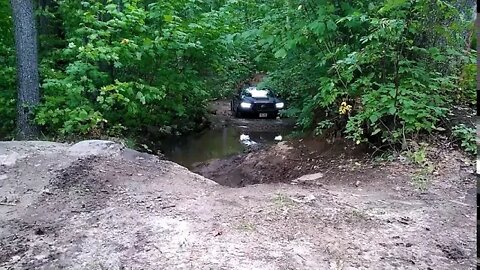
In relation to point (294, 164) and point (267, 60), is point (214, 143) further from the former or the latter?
point (294, 164)

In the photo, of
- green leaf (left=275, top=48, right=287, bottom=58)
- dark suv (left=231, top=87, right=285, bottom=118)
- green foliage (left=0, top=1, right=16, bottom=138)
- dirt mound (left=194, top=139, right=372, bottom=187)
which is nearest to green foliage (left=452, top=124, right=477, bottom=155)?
dirt mound (left=194, top=139, right=372, bottom=187)

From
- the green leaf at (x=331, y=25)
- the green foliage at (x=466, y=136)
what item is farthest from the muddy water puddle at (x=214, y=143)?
the green foliage at (x=466, y=136)

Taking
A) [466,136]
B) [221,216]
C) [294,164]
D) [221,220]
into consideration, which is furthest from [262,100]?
[221,220]

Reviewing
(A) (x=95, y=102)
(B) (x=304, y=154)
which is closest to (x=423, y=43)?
(B) (x=304, y=154)

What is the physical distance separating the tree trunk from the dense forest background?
0.67 feet

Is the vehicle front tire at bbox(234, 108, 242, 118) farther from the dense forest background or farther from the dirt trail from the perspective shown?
the dirt trail

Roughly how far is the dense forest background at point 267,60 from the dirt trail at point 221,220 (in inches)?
41.5

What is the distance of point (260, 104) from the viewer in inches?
639

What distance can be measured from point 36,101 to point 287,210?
658cm

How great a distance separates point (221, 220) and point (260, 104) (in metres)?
12.6

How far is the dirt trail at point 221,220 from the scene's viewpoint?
10.3 ft

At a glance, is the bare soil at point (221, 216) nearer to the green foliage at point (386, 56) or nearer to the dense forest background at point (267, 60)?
the green foliage at point (386, 56)

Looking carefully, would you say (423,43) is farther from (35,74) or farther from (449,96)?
(35,74)

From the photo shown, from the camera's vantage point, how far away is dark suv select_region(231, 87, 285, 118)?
16234 millimetres
